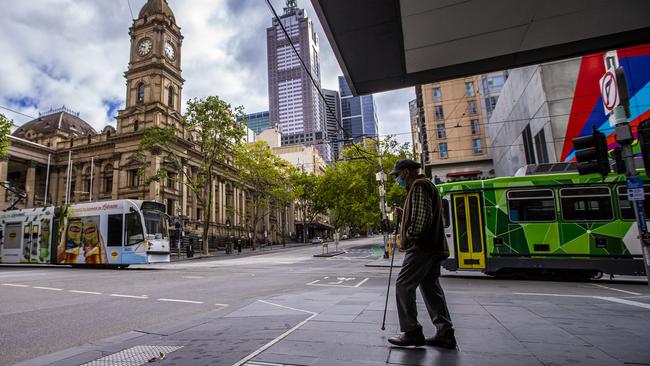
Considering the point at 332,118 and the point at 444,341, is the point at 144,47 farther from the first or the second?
the point at 444,341

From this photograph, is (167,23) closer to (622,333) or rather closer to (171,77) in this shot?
(171,77)

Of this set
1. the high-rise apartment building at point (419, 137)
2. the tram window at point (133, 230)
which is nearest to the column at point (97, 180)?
the tram window at point (133, 230)

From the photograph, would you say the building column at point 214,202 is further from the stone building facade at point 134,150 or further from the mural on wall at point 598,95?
the mural on wall at point 598,95

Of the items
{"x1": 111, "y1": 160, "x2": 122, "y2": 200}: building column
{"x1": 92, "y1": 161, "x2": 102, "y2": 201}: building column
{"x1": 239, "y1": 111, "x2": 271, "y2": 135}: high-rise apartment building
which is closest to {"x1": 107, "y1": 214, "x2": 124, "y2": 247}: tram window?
{"x1": 111, "y1": 160, "x2": 122, "y2": 200}: building column

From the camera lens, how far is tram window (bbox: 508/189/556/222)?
10.8 meters

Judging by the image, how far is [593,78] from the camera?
1681cm

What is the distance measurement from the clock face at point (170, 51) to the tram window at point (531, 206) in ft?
155

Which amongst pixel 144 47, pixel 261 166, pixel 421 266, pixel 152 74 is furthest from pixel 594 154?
pixel 144 47

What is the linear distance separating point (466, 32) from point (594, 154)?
364cm

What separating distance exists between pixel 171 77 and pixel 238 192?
2193 cm

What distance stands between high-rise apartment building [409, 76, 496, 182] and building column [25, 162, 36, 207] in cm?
4815

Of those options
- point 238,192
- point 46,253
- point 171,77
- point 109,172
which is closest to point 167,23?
point 171,77

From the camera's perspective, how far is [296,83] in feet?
150

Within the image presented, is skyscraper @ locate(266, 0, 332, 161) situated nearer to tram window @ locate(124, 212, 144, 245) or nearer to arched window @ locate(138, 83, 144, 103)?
tram window @ locate(124, 212, 144, 245)
